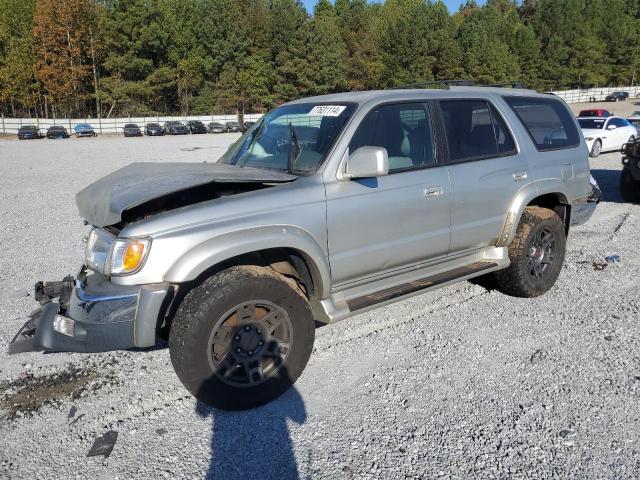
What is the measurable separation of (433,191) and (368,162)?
84cm

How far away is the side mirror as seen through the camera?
11.5 ft

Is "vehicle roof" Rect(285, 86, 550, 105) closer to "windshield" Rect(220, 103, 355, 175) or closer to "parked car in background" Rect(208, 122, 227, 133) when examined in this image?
"windshield" Rect(220, 103, 355, 175)

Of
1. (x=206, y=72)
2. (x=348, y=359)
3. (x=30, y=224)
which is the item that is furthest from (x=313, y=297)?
(x=206, y=72)

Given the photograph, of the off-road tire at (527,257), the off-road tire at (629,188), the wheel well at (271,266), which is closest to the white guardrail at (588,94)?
the off-road tire at (629,188)

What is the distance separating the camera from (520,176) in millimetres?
4789

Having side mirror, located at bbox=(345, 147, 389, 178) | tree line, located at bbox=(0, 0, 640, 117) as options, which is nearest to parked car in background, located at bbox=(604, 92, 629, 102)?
tree line, located at bbox=(0, 0, 640, 117)

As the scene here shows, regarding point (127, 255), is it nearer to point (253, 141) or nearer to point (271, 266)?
point (271, 266)

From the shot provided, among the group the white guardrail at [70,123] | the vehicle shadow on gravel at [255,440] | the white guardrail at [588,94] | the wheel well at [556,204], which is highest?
the white guardrail at [588,94]

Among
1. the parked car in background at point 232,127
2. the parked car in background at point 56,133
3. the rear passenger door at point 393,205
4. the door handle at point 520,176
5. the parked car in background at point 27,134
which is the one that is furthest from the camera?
the parked car in background at point 232,127

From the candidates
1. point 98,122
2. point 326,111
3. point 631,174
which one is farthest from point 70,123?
point 326,111

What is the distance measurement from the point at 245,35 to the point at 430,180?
2743 inches

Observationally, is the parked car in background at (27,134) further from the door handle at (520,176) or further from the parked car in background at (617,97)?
the parked car in background at (617,97)

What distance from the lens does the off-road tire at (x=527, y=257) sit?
4910mm

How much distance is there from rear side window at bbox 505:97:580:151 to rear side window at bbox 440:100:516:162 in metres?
0.34
